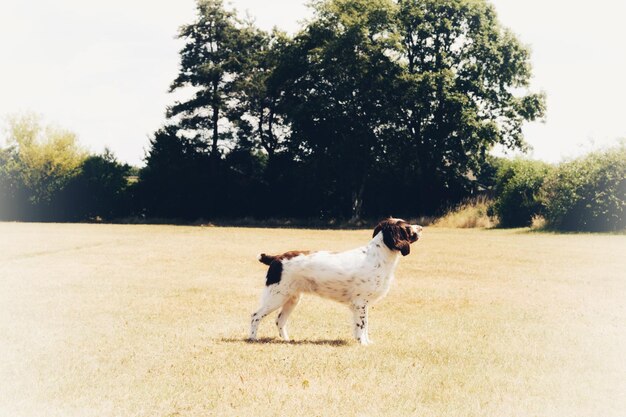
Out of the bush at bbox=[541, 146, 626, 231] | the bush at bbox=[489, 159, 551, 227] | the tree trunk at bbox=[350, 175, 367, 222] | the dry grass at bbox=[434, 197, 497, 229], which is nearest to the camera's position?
the bush at bbox=[541, 146, 626, 231]

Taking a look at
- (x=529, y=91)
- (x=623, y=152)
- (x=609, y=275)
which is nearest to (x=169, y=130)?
(x=529, y=91)

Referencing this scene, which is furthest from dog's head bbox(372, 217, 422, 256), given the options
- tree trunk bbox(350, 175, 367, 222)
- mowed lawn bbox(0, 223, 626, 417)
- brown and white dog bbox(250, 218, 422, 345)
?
tree trunk bbox(350, 175, 367, 222)

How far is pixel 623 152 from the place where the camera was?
102 ft

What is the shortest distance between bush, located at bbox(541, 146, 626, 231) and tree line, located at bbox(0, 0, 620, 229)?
9.02 m

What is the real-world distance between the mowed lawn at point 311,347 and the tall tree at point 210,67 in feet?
108

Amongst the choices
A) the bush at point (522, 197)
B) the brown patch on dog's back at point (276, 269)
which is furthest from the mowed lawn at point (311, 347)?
the bush at point (522, 197)

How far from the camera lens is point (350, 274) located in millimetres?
8258

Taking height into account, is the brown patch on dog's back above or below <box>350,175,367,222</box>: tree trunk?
below

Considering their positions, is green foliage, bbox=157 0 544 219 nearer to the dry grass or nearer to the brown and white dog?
the dry grass

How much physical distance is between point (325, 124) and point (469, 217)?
12603 mm

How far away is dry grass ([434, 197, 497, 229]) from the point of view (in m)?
38.2

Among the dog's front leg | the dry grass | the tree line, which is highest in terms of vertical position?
the tree line

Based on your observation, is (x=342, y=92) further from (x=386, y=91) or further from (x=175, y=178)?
(x=175, y=178)

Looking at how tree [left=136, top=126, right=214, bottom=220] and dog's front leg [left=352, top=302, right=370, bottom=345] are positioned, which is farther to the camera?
tree [left=136, top=126, right=214, bottom=220]
